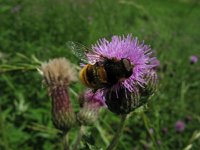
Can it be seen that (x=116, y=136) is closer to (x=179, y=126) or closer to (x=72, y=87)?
(x=72, y=87)

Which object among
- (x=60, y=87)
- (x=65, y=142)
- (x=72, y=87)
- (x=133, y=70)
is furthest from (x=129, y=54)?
(x=72, y=87)

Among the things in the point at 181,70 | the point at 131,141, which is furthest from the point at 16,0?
the point at 131,141

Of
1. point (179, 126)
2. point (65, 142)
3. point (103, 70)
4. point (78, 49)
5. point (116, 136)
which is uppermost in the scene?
point (78, 49)

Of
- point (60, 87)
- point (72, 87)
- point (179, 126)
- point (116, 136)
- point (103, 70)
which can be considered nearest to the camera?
point (103, 70)

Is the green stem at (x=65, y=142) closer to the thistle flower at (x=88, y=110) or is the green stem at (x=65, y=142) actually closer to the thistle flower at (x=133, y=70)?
the thistle flower at (x=88, y=110)

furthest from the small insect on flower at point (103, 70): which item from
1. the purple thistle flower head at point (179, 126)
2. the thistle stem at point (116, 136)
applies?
the purple thistle flower head at point (179, 126)

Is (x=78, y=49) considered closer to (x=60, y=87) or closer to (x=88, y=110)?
(x=88, y=110)

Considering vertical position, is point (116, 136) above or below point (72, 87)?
below

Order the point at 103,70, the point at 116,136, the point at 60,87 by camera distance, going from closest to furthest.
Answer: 1. the point at 103,70
2. the point at 116,136
3. the point at 60,87

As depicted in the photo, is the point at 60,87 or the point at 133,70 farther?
the point at 60,87
